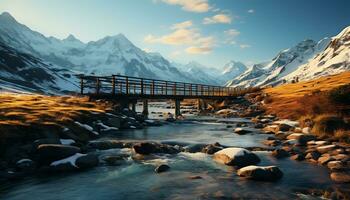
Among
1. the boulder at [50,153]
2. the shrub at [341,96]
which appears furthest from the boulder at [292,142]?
the boulder at [50,153]

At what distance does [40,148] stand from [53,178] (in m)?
3.58

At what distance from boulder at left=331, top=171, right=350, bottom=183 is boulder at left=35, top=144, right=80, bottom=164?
15156mm

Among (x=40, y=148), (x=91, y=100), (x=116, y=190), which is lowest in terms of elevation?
(x=116, y=190)

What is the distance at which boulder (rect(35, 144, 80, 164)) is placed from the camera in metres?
21.1

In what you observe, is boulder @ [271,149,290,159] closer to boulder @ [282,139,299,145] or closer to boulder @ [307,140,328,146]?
boulder @ [307,140,328,146]

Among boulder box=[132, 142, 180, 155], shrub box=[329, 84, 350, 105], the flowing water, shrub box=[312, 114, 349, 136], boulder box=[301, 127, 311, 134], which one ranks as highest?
shrub box=[329, 84, 350, 105]

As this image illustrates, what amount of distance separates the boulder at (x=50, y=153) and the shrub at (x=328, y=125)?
21.5m

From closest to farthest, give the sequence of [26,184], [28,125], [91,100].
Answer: [26,184], [28,125], [91,100]

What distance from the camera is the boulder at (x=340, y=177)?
17.5 metres

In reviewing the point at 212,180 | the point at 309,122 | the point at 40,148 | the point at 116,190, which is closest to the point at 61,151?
the point at 40,148

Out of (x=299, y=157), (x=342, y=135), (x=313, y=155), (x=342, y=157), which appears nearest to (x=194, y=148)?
(x=299, y=157)

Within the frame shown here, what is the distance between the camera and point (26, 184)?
17.4 meters

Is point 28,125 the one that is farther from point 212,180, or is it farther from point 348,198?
point 348,198

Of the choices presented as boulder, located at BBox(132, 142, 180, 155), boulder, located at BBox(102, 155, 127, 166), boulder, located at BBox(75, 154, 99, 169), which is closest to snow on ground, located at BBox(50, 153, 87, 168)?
boulder, located at BBox(75, 154, 99, 169)
